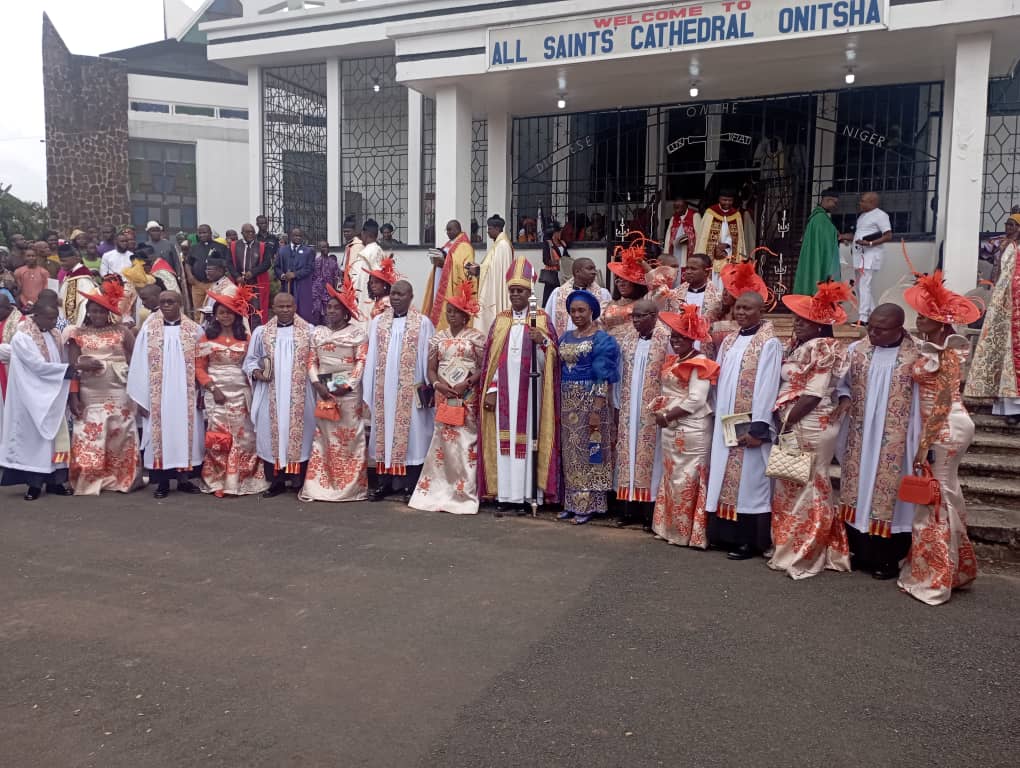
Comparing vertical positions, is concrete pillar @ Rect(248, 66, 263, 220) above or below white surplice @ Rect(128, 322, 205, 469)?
above

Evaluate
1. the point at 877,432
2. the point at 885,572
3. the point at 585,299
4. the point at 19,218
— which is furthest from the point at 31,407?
the point at 19,218

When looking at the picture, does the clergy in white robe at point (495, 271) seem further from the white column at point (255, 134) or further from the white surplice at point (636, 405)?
the white column at point (255, 134)

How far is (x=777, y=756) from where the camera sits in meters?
3.20

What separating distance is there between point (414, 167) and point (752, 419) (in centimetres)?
956

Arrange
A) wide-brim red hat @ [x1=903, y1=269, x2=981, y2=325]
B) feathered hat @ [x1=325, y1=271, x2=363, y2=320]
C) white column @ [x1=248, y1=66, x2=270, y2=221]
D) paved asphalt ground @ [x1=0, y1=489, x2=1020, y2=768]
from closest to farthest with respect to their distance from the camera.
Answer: paved asphalt ground @ [x1=0, y1=489, x2=1020, y2=768], wide-brim red hat @ [x1=903, y1=269, x2=981, y2=325], feathered hat @ [x1=325, y1=271, x2=363, y2=320], white column @ [x1=248, y1=66, x2=270, y2=221]

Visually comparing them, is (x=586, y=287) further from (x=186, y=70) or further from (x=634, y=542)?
(x=186, y=70)

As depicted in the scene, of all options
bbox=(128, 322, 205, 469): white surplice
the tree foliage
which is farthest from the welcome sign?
the tree foliage

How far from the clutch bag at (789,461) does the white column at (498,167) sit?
8.31m

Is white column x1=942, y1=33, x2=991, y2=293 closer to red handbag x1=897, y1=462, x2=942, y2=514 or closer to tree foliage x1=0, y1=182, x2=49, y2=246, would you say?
red handbag x1=897, y1=462, x2=942, y2=514

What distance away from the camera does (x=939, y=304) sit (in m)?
5.02

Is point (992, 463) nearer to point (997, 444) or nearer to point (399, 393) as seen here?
point (997, 444)

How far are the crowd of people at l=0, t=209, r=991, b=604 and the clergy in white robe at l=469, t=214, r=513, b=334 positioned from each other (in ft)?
7.22

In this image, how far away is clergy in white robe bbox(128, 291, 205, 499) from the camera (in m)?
7.50

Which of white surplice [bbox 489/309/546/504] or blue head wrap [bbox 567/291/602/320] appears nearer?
blue head wrap [bbox 567/291/602/320]
